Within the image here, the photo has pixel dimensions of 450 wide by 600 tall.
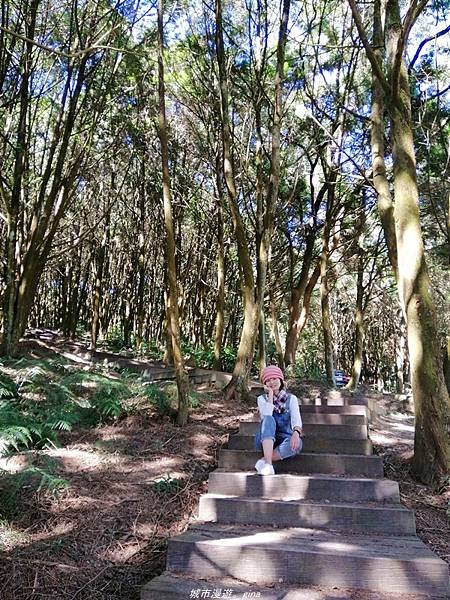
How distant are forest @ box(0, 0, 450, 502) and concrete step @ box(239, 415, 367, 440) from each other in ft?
2.28

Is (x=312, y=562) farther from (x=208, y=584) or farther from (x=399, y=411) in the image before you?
(x=399, y=411)

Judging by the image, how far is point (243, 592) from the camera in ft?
9.69

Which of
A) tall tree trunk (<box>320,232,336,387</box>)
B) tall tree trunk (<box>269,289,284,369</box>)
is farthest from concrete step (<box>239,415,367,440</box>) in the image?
tall tree trunk (<box>269,289,284,369</box>)

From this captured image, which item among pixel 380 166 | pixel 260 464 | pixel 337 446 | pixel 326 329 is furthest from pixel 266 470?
pixel 326 329

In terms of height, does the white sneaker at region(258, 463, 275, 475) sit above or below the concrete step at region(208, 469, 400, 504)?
above

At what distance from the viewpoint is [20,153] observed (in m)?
7.03

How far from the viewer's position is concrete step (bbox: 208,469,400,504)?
4.00 meters

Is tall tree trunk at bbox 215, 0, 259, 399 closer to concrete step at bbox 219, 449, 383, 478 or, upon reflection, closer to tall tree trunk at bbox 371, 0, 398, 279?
tall tree trunk at bbox 371, 0, 398, 279

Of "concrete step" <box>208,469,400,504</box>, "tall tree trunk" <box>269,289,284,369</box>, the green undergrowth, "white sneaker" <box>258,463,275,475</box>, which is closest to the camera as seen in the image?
"concrete step" <box>208,469,400,504</box>

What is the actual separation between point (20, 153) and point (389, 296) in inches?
713

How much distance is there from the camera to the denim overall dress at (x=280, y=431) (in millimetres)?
4348

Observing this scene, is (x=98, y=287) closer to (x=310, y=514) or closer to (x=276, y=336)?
(x=276, y=336)

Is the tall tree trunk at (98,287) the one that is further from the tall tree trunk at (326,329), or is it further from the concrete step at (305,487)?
the concrete step at (305,487)

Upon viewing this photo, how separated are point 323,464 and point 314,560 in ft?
4.72
